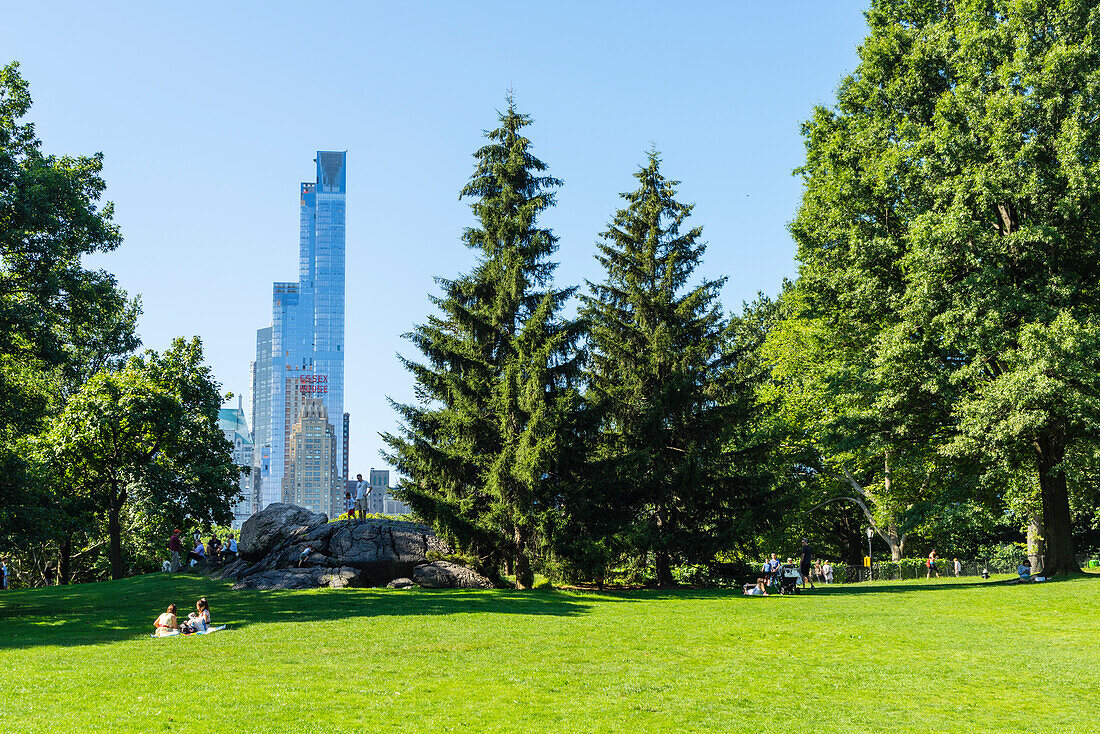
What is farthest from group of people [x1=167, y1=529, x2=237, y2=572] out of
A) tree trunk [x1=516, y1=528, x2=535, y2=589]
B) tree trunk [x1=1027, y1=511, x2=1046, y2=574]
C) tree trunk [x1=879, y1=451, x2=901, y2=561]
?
tree trunk [x1=1027, y1=511, x2=1046, y2=574]

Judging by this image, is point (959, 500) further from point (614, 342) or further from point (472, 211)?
point (472, 211)

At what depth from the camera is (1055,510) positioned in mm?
30859

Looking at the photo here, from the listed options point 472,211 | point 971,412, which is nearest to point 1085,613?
point 971,412

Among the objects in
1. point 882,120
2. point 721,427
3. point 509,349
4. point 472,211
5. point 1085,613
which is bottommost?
point 1085,613

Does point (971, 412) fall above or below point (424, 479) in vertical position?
above

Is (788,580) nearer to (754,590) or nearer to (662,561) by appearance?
(754,590)

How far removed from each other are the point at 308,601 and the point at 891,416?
863 inches

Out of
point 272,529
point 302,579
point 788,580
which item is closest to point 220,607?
point 302,579

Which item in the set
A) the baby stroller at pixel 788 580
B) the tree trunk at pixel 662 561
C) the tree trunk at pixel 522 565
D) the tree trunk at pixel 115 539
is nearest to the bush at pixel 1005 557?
the baby stroller at pixel 788 580

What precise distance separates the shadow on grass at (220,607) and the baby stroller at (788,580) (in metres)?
7.86

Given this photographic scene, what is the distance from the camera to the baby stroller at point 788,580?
96.6 ft

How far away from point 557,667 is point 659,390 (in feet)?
63.1

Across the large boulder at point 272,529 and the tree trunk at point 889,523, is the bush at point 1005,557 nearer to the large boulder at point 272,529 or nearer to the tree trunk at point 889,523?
the tree trunk at point 889,523

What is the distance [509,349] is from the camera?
3114cm
